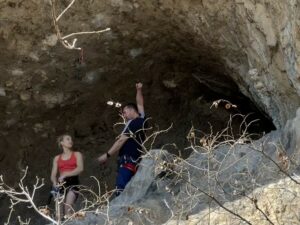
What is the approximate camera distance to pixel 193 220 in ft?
11.9

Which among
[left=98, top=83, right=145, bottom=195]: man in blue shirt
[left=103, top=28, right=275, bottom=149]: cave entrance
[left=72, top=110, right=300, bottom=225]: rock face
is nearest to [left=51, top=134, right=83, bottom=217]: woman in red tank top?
[left=98, top=83, right=145, bottom=195]: man in blue shirt

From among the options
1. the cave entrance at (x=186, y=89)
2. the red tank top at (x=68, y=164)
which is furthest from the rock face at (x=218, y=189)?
the cave entrance at (x=186, y=89)

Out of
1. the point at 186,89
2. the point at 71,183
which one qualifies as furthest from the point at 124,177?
the point at 186,89

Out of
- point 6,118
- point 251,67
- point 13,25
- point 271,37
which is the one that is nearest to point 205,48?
point 251,67

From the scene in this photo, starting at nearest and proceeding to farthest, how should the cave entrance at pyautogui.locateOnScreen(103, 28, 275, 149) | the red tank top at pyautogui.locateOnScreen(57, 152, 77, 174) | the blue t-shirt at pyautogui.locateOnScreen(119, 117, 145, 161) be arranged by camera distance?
the blue t-shirt at pyautogui.locateOnScreen(119, 117, 145, 161)
the red tank top at pyautogui.locateOnScreen(57, 152, 77, 174)
the cave entrance at pyautogui.locateOnScreen(103, 28, 275, 149)

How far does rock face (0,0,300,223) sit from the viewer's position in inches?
177

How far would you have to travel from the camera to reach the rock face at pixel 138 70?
4504mm

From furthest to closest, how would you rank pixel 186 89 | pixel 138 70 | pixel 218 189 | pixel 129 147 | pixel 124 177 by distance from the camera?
pixel 186 89 → pixel 138 70 → pixel 129 147 → pixel 124 177 → pixel 218 189

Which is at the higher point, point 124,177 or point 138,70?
point 138,70

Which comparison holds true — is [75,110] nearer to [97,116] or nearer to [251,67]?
[97,116]

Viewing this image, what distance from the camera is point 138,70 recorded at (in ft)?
19.7

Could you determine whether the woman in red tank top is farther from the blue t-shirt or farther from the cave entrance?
the cave entrance

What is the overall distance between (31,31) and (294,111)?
2.19 m

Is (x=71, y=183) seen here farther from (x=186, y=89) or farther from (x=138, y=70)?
(x=186, y=89)
